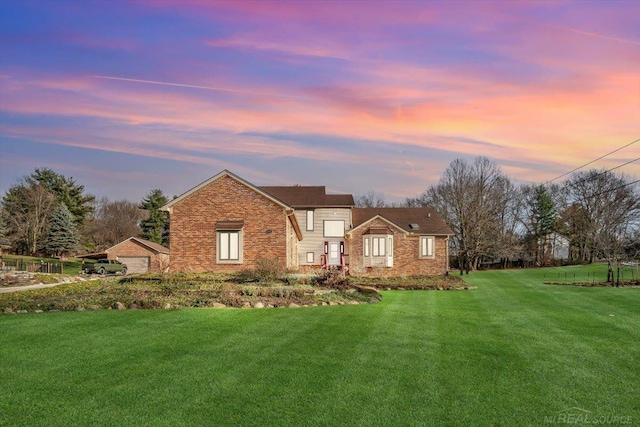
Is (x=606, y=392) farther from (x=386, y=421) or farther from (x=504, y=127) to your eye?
(x=504, y=127)

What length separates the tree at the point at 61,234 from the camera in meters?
61.4

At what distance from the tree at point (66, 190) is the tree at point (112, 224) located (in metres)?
2.68

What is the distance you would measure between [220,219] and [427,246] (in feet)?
58.7

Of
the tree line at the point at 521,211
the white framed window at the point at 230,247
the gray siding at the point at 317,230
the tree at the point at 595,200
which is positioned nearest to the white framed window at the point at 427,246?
the gray siding at the point at 317,230

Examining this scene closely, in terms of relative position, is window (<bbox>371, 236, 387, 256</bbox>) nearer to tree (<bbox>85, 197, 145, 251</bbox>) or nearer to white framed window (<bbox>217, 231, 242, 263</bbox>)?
white framed window (<bbox>217, 231, 242, 263</bbox>)

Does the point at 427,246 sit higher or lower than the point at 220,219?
lower

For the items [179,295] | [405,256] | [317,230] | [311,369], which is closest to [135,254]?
[317,230]

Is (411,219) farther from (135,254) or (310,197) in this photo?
(135,254)

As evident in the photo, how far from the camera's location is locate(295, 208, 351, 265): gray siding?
1553 inches

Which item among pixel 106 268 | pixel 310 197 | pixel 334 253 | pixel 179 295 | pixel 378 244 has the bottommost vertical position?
pixel 106 268

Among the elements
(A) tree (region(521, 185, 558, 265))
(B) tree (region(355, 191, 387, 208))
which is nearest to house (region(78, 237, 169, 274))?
(B) tree (region(355, 191, 387, 208))

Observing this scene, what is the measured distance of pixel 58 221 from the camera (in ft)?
202

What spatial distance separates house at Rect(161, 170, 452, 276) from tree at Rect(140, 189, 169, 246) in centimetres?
3127

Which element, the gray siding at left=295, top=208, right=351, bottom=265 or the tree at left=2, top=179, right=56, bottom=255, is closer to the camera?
the gray siding at left=295, top=208, right=351, bottom=265
